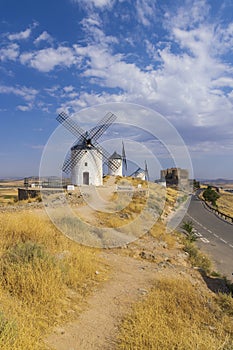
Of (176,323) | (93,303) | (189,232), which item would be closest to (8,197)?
(189,232)

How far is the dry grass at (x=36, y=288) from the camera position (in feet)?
12.7

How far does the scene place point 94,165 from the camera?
34.3 metres

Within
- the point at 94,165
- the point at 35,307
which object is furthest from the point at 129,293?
the point at 94,165

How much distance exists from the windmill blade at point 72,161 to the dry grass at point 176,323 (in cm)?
2783

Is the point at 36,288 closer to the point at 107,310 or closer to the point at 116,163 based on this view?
the point at 107,310

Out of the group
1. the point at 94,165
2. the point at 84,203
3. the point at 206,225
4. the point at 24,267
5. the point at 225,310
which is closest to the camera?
the point at 24,267

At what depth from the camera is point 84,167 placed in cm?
3378

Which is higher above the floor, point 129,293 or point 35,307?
point 35,307

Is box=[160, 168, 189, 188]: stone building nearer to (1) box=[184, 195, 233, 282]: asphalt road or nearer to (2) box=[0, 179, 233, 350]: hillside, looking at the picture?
(1) box=[184, 195, 233, 282]: asphalt road

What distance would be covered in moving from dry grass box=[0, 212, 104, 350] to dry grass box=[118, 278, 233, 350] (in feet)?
4.11

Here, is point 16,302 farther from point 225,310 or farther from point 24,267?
point 225,310

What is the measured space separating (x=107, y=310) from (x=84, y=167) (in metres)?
28.7

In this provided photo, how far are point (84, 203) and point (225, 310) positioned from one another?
16.7 meters

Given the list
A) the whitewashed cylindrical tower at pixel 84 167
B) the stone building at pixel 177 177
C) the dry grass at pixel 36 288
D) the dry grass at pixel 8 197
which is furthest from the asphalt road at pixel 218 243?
the stone building at pixel 177 177
